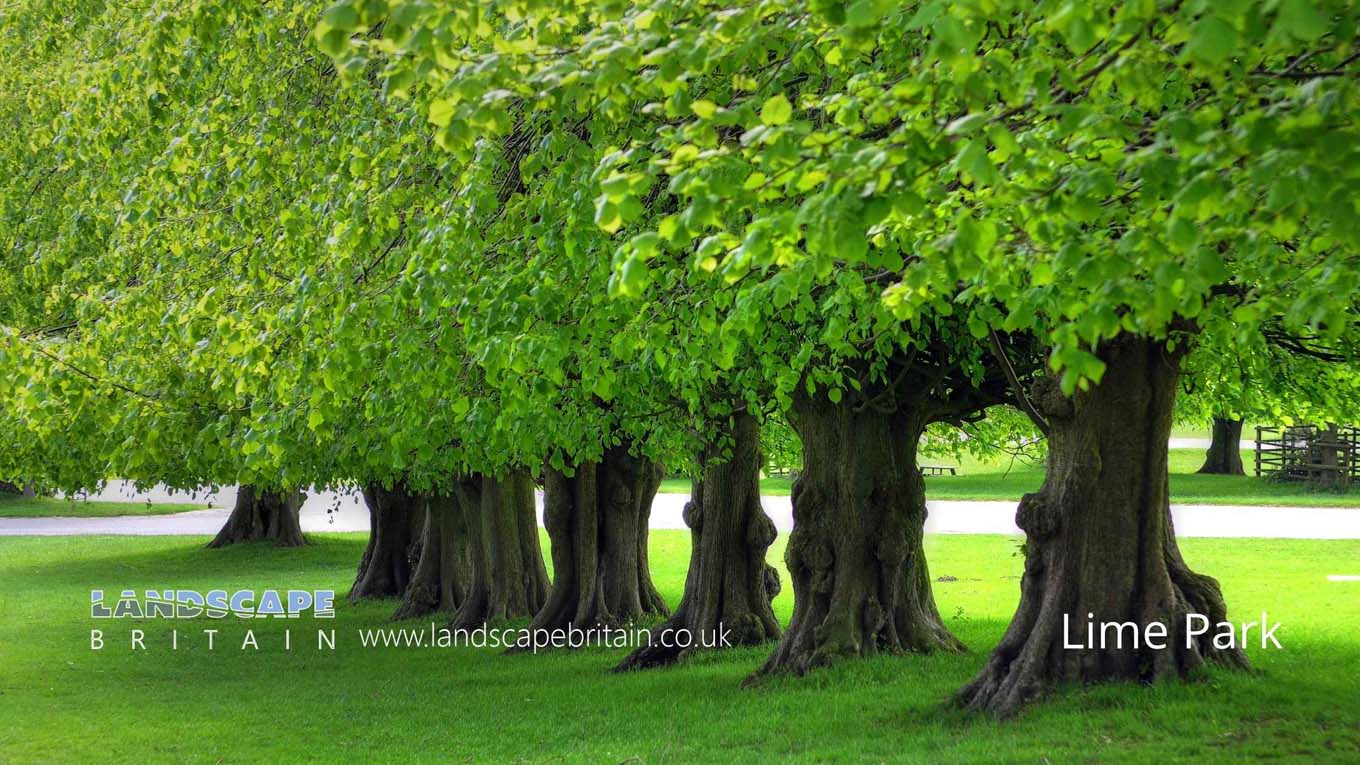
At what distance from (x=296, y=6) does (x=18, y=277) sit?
853 centimetres

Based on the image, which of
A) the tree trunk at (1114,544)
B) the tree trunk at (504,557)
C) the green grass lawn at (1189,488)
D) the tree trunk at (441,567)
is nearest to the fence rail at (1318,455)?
the green grass lawn at (1189,488)

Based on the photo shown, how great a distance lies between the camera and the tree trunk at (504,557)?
24750 millimetres

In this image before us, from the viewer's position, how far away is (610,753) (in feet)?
43.4

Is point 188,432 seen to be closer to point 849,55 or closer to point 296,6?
point 296,6

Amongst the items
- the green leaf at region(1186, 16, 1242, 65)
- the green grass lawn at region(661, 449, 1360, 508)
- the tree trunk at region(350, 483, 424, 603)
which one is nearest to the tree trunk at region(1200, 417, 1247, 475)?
the green grass lawn at region(661, 449, 1360, 508)

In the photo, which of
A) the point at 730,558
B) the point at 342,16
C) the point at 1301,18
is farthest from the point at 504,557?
the point at 1301,18

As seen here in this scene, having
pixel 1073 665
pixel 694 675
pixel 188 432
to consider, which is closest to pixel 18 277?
pixel 188 432

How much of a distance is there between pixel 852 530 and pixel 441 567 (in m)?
15.0

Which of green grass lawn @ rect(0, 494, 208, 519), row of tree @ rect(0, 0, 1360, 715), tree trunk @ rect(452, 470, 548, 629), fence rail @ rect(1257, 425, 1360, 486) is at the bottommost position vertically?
green grass lawn @ rect(0, 494, 208, 519)

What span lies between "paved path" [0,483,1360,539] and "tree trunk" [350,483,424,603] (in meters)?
1.29

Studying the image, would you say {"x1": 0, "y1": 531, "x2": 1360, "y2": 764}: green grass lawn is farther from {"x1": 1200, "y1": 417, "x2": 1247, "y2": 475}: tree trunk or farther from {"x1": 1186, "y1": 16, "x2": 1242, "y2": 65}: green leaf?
{"x1": 1200, "y1": 417, "x2": 1247, "y2": 475}: tree trunk

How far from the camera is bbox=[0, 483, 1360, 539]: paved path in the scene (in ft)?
120

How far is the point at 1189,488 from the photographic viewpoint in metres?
52.4

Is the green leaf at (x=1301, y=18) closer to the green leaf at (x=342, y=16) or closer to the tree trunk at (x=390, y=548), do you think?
the green leaf at (x=342, y=16)
